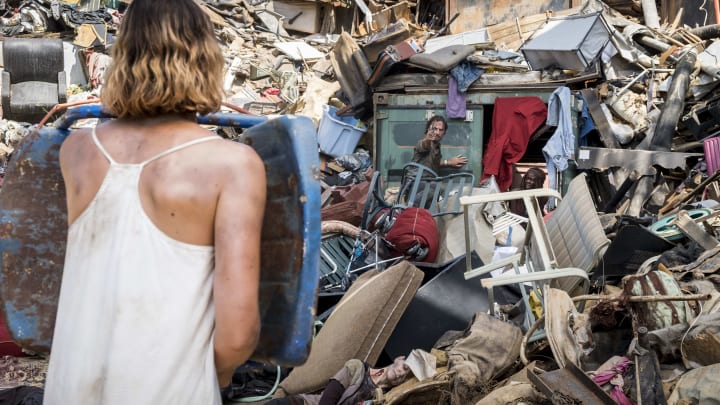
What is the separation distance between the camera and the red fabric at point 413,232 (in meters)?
5.62

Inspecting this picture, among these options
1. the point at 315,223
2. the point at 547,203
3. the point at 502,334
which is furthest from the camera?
the point at 547,203

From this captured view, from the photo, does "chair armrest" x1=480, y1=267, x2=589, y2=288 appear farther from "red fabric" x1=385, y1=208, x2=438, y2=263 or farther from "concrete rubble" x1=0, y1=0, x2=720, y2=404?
"red fabric" x1=385, y1=208, x2=438, y2=263

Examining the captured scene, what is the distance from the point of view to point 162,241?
4.80 ft

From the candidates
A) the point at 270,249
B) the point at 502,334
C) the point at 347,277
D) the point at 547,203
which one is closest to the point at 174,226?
the point at 270,249

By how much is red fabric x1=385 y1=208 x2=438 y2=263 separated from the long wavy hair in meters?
4.14

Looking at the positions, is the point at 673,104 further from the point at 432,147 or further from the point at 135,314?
the point at 135,314

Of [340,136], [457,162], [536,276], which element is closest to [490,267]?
[536,276]

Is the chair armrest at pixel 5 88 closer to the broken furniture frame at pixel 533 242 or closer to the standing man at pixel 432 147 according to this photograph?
the standing man at pixel 432 147

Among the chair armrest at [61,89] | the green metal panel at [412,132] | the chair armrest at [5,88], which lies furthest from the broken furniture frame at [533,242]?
the chair armrest at [5,88]

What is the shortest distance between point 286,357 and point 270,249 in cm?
23

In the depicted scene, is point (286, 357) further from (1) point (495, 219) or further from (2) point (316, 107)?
(2) point (316, 107)

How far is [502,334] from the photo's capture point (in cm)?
387

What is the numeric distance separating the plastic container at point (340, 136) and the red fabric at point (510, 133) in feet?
7.29

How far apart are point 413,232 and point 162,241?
4265 mm
